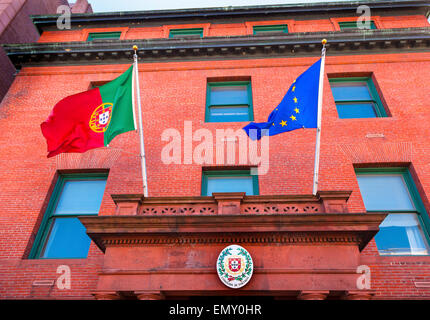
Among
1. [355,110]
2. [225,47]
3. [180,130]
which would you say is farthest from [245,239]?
[225,47]

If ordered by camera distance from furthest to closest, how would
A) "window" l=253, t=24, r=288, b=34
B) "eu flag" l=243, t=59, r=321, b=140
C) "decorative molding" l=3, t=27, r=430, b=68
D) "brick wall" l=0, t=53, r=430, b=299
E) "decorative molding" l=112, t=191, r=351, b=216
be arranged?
"window" l=253, t=24, r=288, b=34 → "decorative molding" l=3, t=27, r=430, b=68 → "brick wall" l=0, t=53, r=430, b=299 → "eu flag" l=243, t=59, r=321, b=140 → "decorative molding" l=112, t=191, r=351, b=216

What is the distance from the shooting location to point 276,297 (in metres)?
7.29

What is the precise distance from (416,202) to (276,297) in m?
5.50

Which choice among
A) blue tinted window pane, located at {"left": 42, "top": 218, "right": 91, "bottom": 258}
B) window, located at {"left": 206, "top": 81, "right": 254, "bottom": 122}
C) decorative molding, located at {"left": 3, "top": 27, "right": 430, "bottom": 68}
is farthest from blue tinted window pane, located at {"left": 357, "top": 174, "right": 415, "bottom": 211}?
blue tinted window pane, located at {"left": 42, "top": 218, "right": 91, "bottom": 258}

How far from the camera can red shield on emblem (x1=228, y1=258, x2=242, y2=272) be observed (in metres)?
6.79

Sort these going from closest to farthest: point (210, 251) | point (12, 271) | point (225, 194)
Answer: point (210, 251) → point (225, 194) → point (12, 271)

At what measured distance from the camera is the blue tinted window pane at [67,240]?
929 cm

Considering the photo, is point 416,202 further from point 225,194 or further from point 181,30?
point 181,30

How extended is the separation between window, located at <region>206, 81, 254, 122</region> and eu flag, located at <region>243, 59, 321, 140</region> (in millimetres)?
3217

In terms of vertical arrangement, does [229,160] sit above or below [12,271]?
above

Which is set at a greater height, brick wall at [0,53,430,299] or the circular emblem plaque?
brick wall at [0,53,430,299]

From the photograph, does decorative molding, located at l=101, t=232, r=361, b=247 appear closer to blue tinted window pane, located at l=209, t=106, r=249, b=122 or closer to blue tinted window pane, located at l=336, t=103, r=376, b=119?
blue tinted window pane, located at l=209, t=106, r=249, b=122

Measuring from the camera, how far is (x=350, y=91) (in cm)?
1285

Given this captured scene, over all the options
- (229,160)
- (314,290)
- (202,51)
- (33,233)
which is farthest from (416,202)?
(33,233)
